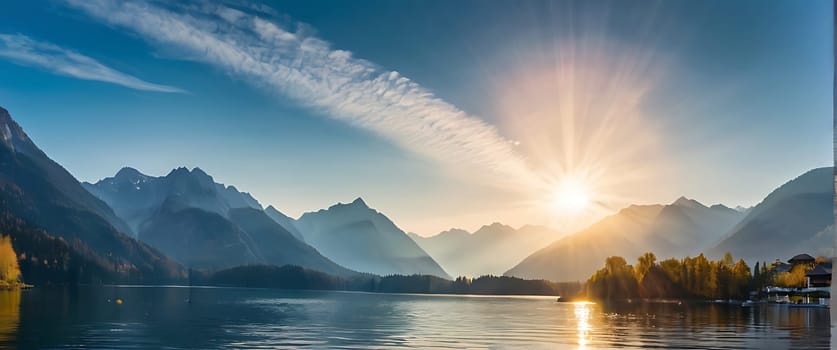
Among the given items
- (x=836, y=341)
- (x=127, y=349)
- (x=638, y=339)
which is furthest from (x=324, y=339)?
(x=836, y=341)

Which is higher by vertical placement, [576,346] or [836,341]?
[836,341]

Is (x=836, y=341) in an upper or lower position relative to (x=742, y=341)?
upper

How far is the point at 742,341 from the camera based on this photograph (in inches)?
3378

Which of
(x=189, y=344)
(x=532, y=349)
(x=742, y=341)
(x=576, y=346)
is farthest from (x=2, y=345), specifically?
(x=742, y=341)

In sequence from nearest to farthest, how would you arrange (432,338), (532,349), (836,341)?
(836,341) < (532,349) < (432,338)

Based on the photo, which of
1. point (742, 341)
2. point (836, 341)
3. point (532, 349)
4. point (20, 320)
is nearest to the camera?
point (836, 341)

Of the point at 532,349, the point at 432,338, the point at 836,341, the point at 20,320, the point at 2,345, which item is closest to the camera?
the point at 836,341

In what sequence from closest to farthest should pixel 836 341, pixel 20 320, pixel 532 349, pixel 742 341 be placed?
1. pixel 836 341
2. pixel 532 349
3. pixel 742 341
4. pixel 20 320

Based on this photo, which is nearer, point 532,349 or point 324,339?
point 532,349

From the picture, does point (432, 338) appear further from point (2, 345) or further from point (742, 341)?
point (2, 345)

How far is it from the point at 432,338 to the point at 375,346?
1401cm

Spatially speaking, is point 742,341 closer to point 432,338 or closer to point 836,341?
point 432,338

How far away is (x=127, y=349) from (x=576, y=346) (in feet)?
167

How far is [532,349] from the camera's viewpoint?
261 feet
